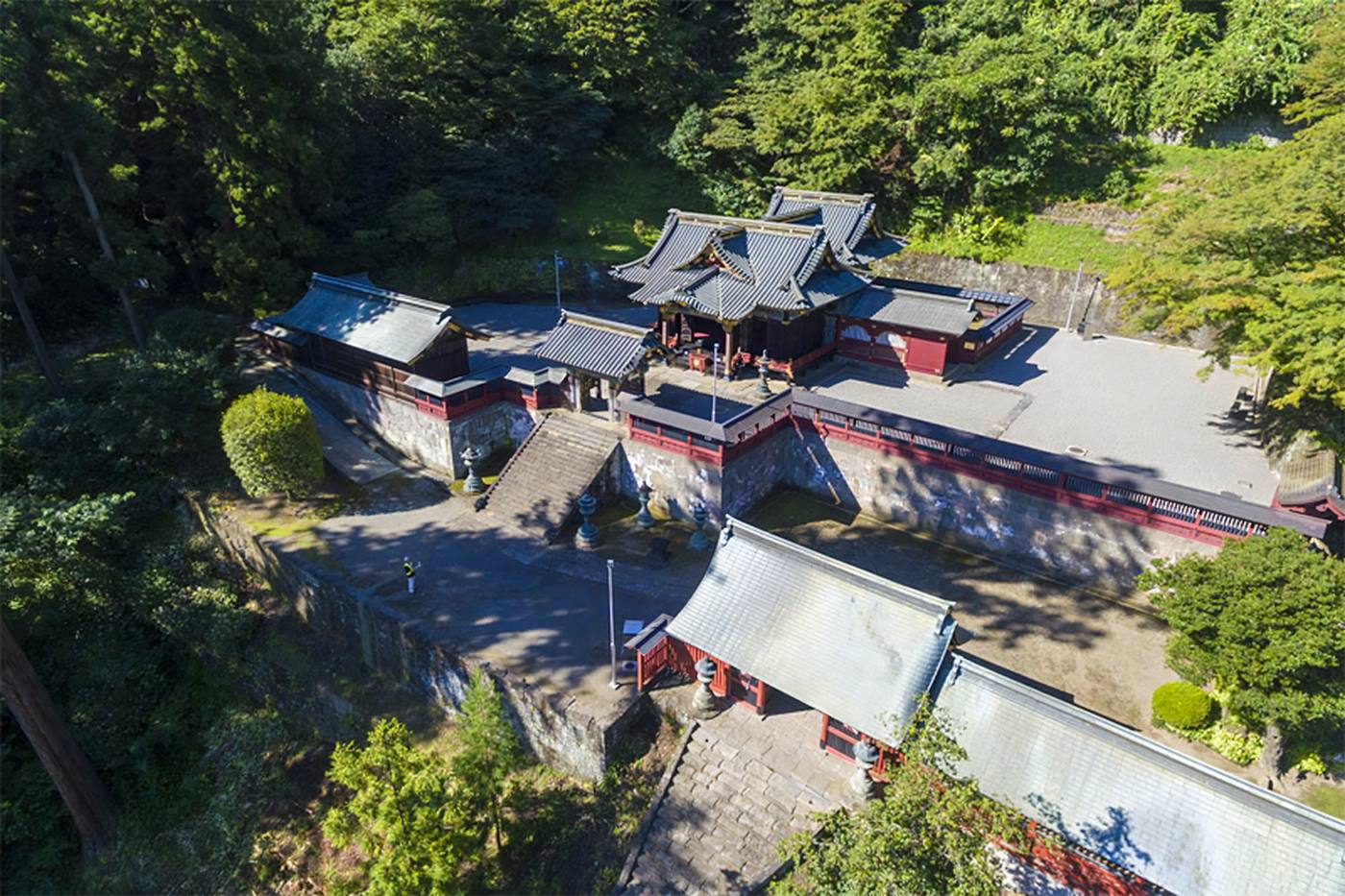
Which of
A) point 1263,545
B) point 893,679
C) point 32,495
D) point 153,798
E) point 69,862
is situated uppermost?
point 1263,545

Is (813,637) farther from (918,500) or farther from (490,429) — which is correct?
(490,429)

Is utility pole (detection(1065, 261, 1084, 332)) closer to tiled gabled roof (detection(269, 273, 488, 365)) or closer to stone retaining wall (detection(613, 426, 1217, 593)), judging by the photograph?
stone retaining wall (detection(613, 426, 1217, 593))

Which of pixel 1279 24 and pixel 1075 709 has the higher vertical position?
pixel 1279 24

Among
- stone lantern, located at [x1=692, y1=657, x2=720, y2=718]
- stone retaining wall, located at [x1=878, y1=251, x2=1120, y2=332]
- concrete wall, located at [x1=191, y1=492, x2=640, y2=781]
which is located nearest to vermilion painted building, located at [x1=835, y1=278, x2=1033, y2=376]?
stone retaining wall, located at [x1=878, y1=251, x2=1120, y2=332]

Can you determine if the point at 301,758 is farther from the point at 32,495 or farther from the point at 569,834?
the point at 32,495

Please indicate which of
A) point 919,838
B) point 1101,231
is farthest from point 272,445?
point 1101,231

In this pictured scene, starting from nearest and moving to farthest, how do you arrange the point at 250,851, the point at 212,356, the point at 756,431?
the point at 250,851 → the point at 756,431 → the point at 212,356

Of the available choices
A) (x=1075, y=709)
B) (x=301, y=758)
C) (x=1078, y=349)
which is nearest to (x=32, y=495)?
(x=301, y=758)
